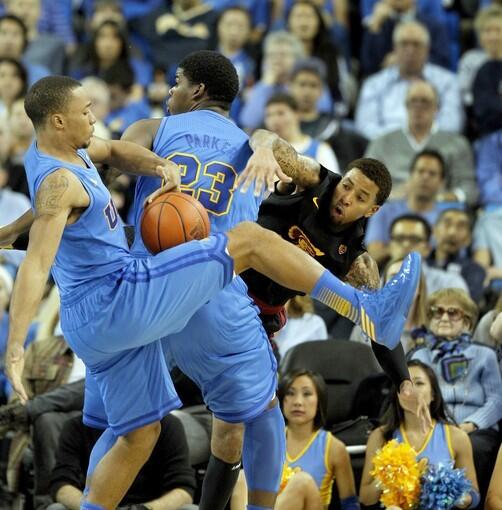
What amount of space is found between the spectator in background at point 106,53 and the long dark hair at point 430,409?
5.77 meters

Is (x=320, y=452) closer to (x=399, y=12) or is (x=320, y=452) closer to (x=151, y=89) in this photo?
(x=151, y=89)

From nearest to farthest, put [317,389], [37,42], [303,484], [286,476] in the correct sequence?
[303,484] → [286,476] → [317,389] → [37,42]

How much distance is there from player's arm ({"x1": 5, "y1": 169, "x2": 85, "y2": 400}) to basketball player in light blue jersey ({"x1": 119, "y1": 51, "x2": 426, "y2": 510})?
0.70m

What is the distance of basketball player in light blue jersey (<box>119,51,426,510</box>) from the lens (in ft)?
19.4

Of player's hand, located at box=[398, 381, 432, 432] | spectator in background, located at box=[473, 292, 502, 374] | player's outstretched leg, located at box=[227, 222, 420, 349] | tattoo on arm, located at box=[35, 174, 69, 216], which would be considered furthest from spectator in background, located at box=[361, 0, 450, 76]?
tattoo on arm, located at box=[35, 174, 69, 216]

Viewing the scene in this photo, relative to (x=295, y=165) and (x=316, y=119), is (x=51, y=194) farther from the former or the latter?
(x=316, y=119)

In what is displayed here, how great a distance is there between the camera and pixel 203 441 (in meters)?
7.83

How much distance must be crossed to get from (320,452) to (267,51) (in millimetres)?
5735

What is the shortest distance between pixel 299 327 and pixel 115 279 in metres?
3.54

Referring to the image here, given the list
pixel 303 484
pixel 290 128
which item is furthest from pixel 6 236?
pixel 290 128

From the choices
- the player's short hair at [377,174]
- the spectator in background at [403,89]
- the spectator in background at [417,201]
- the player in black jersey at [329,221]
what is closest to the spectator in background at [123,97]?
the spectator in background at [403,89]

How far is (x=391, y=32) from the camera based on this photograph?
12883mm

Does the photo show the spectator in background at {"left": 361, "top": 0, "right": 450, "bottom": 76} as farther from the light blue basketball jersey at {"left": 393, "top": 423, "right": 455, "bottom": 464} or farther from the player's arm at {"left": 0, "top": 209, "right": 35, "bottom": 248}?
the player's arm at {"left": 0, "top": 209, "right": 35, "bottom": 248}

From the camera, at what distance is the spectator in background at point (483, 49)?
12.1 meters
